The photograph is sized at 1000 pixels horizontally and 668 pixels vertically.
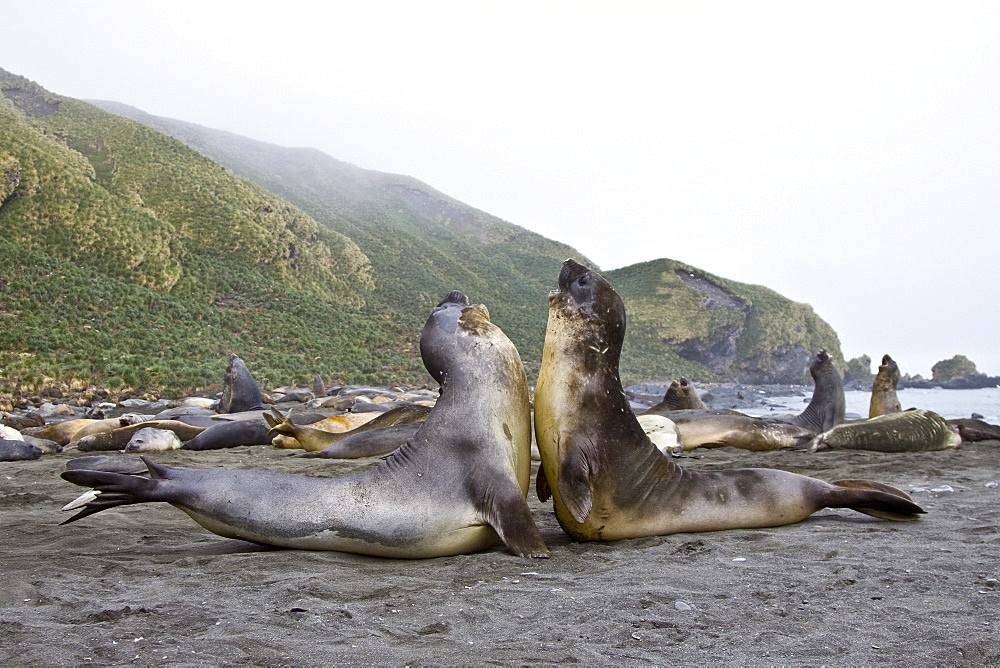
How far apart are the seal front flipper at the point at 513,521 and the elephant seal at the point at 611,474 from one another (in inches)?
11.5

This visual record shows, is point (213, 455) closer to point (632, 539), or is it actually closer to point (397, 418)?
point (397, 418)

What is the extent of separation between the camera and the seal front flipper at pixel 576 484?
3.87m

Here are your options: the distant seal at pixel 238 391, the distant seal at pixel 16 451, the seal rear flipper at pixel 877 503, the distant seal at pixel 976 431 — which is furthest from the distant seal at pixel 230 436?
the distant seal at pixel 976 431

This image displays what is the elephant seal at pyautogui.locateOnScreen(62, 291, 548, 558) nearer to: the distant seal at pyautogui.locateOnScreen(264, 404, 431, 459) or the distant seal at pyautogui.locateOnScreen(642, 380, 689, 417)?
the distant seal at pyautogui.locateOnScreen(264, 404, 431, 459)

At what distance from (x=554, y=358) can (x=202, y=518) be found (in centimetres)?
208

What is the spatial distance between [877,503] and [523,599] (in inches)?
104

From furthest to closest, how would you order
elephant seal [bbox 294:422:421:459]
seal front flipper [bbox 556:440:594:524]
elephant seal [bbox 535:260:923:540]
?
1. elephant seal [bbox 294:422:421:459]
2. elephant seal [bbox 535:260:923:540]
3. seal front flipper [bbox 556:440:594:524]

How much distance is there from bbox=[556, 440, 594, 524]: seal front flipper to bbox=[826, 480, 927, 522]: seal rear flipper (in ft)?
5.10

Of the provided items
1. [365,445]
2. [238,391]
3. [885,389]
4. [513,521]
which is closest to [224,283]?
[238,391]

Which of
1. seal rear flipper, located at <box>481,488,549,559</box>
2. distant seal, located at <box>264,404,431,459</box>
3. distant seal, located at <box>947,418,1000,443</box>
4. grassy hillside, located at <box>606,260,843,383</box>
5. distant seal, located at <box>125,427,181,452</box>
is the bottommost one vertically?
distant seal, located at <box>125,427,181,452</box>

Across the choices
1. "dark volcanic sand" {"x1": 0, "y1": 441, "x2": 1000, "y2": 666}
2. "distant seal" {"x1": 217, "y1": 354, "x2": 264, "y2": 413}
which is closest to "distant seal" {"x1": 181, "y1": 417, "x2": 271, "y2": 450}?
"distant seal" {"x1": 217, "y1": 354, "x2": 264, "y2": 413}

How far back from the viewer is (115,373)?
21.4m

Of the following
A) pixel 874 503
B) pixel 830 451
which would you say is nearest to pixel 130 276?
pixel 830 451

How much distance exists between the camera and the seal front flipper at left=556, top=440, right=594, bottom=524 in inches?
152
